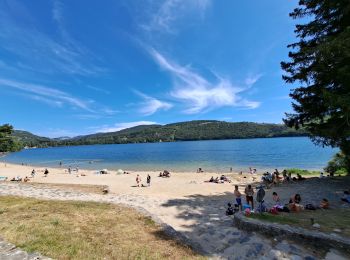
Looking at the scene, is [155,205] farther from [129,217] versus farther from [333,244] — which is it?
[333,244]

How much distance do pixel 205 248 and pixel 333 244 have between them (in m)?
3.80

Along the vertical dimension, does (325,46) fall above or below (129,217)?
above

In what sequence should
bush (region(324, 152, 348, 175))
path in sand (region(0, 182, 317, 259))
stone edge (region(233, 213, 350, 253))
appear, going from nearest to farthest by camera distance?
1. path in sand (region(0, 182, 317, 259))
2. stone edge (region(233, 213, 350, 253))
3. bush (region(324, 152, 348, 175))

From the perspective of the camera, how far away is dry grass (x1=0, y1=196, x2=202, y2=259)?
7.25 meters

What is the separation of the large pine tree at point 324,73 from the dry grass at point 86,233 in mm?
9803

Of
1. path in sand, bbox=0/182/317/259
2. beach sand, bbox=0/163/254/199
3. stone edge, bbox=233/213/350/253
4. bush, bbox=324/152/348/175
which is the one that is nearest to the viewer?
path in sand, bbox=0/182/317/259

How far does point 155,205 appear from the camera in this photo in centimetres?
1580

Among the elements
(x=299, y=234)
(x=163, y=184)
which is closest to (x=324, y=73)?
(x=299, y=234)

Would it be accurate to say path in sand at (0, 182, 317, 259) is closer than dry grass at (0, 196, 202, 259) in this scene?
No

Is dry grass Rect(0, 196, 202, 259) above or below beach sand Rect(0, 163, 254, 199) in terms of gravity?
above

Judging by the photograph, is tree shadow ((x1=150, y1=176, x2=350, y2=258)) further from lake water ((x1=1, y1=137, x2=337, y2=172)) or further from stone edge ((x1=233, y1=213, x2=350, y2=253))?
lake water ((x1=1, y1=137, x2=337, y2=172))

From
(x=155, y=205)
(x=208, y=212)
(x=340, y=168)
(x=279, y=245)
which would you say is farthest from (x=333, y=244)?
(x=340, y=168)

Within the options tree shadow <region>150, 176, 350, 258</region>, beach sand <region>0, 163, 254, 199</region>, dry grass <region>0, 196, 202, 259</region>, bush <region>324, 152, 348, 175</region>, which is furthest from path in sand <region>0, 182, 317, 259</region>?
bush <region>324, 152, 348, 175</region>

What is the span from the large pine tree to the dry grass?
32.2 feet
